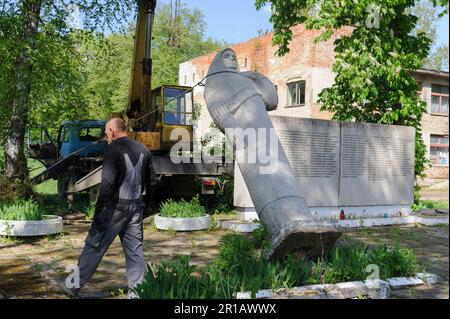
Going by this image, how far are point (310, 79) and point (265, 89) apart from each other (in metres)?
18.2

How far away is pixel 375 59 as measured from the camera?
39.7 ft

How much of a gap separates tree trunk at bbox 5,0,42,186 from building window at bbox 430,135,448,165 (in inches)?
915

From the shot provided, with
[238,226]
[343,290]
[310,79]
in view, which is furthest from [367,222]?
[310,79]

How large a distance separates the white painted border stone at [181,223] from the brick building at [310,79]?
15420mm

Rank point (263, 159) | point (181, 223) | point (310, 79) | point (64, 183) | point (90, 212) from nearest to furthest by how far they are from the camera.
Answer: point (263, 159) < point (181, 223) < point (90, 212) < point (64, 183) < point (310, 79)

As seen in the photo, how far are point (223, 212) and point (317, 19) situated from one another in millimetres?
5358

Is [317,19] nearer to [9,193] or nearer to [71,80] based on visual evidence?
[71,80]

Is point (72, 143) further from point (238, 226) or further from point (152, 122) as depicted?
point (238, 226)

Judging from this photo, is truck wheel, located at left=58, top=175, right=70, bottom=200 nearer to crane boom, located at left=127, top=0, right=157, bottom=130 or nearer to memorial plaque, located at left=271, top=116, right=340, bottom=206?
crane boom, located at left=127, top=0, right=157, bottom=130

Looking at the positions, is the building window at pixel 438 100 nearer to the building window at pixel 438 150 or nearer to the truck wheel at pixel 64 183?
the building window at pixel 438 150

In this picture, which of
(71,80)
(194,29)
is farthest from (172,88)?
(194,29)

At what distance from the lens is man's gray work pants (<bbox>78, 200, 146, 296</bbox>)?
499cm

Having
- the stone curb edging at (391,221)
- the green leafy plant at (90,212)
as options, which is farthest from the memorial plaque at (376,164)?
the green leafy plant at (90,212)

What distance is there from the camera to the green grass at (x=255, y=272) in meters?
4.10
